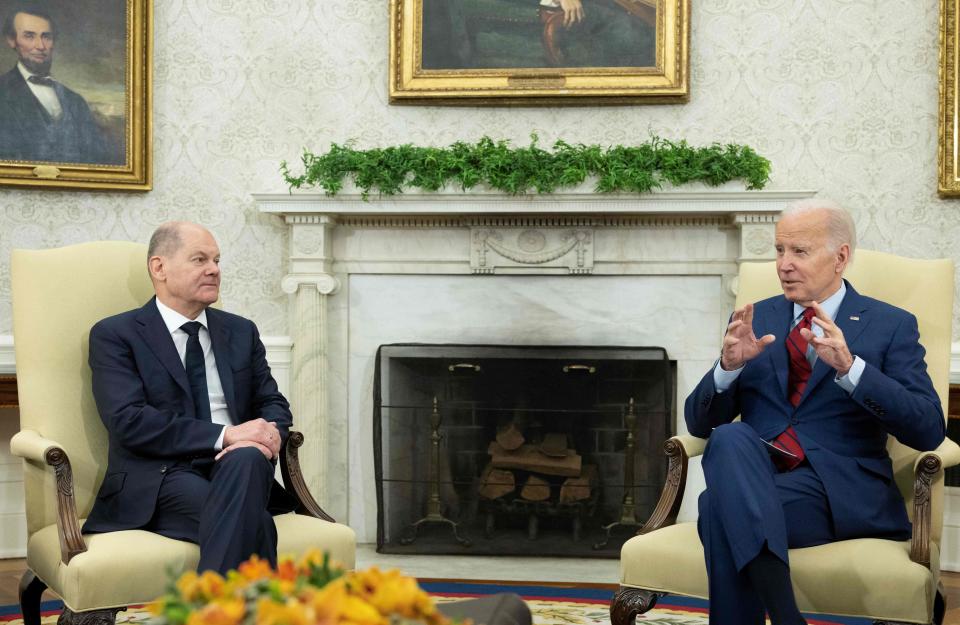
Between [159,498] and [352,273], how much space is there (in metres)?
2.20

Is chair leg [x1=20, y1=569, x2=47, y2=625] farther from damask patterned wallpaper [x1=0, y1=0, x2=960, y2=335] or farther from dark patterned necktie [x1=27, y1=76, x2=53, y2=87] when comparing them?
dark patterned necktie [x1=27, y1=76, x2=53, y2=87]

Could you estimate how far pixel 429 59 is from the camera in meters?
A: 4.84

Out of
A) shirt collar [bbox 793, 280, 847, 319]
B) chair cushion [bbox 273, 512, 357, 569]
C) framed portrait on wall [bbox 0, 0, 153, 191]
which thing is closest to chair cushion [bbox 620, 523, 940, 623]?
shirt collar [bbox 793, 280, 847, 319]

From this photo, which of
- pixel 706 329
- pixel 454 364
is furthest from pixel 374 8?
pixel 706 329

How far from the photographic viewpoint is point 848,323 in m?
2.93

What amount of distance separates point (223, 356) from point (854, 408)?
186 cm

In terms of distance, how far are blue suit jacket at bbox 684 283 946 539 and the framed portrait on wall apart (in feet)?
10.2

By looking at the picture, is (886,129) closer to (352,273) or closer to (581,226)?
(581,226)

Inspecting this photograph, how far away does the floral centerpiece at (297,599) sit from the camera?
1.38 metres

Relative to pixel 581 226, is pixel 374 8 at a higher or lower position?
higher

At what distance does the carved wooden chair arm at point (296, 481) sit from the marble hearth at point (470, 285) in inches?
62.4

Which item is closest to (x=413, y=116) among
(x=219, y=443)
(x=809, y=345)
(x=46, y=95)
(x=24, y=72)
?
(x=46, y=95)

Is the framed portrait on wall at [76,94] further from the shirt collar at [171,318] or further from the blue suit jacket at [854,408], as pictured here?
the blue suit jacket at [854,408]

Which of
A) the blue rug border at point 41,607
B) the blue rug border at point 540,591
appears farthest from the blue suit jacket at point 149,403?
the blue rug border at point 540,591
